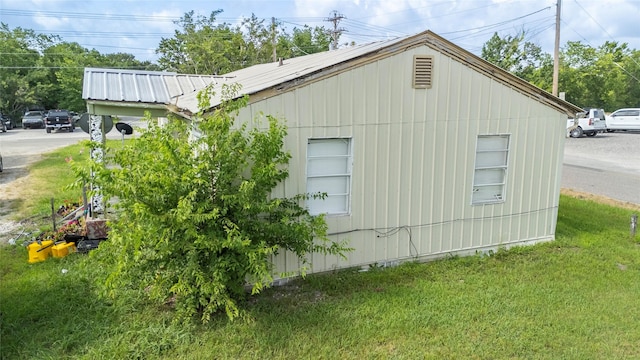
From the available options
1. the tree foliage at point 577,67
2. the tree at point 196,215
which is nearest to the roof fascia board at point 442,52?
the tree at point 196,215

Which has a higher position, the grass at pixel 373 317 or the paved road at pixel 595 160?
the paved road at pixel 595 160

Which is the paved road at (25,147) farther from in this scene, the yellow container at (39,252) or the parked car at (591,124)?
the parked car at (591,124)

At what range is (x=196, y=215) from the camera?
4.45m

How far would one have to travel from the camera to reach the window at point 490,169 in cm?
709

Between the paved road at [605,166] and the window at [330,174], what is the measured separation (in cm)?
947

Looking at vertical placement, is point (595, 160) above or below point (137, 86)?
below

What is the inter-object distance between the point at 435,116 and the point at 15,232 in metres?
7.99

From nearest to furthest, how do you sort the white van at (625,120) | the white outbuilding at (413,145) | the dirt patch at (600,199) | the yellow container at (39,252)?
the white outbuilding at (413,145) < the yellow container at (39,252) < the dirt patch at (600,199) < the white van at (625,120)

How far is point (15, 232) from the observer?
841 centimetres

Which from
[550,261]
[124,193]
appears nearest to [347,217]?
[124,193]

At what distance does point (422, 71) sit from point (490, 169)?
204cm

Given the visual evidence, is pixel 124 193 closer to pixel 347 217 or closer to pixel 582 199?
pixel 347 217

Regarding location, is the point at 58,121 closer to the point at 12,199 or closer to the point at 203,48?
the point at 203,48

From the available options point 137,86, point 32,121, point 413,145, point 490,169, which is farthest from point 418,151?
point 32,121
